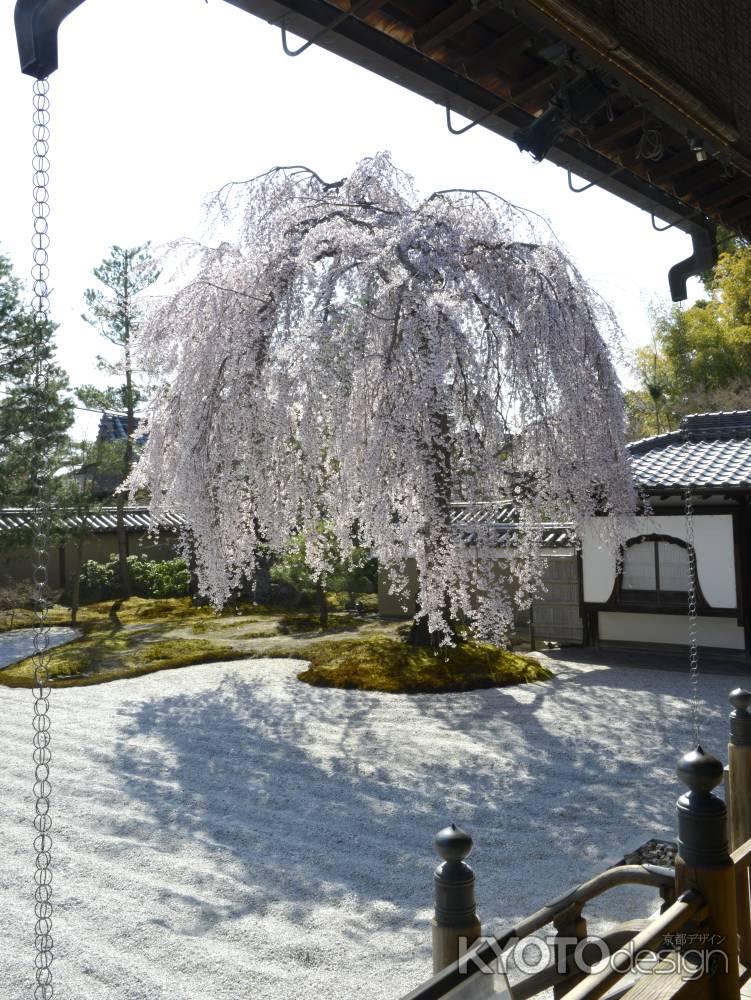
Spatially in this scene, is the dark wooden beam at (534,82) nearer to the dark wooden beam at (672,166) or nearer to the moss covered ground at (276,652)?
the dark wooden beam at (672,166)

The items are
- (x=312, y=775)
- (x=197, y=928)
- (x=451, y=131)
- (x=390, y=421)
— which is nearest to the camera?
(x=451, y=131)

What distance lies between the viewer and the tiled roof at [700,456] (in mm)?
10125

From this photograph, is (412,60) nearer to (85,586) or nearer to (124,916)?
(124,916)

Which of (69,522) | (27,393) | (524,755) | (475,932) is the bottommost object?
(524,755)

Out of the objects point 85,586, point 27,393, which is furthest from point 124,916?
point 85,586

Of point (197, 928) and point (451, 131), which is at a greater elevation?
point (451, 131)

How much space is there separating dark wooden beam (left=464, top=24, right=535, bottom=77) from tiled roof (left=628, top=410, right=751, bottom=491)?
8852 millimetres

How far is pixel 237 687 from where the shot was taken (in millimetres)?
9766

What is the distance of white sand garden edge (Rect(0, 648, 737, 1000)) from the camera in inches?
140

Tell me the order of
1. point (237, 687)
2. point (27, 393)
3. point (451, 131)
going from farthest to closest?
1. point (27, 393)
2. point (237, 687)
3. point (451, 131)

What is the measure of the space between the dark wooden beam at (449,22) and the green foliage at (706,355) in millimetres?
17091

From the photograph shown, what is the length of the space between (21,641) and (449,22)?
15127 mm

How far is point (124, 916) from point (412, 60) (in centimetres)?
405

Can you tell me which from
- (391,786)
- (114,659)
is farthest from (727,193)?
(114,659)
